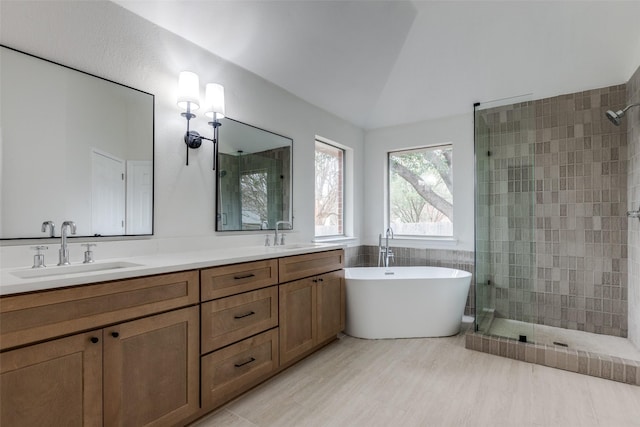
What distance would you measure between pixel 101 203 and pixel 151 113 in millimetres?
649

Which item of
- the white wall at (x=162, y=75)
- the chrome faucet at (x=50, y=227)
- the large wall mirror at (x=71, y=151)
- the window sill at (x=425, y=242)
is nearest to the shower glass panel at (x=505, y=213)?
the window sill at (x=425, y=242)

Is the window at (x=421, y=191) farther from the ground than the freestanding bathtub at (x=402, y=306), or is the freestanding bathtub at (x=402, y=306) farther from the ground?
the window at (x=421, y=191)

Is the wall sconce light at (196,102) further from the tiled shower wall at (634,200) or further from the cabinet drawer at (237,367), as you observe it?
the tiled shower wall at (634,200)

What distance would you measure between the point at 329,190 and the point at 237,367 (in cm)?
247

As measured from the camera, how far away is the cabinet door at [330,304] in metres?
2.62

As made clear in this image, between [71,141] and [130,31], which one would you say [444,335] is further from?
[130,31]

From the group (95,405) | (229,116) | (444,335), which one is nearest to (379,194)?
(444,335)

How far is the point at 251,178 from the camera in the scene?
2725mm

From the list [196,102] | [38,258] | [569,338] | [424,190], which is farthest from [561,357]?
[38,258]

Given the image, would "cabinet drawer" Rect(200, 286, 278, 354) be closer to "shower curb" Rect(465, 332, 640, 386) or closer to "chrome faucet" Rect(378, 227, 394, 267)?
"shower curb" Rect(465, 332, 640, 386)

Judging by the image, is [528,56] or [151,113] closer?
[151,113]

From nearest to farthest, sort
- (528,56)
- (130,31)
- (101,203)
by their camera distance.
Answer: (101,203), (130,31), (528,56)

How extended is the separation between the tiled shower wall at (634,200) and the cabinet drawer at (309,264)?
96.2 inches

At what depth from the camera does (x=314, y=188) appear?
3.47 m
